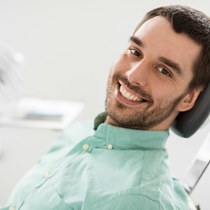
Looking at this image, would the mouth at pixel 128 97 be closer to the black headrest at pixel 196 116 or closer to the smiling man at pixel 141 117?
the smiling man at pixel 141 117

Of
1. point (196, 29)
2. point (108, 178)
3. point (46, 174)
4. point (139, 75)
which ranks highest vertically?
point (196, 29)

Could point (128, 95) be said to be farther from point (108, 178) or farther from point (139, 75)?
point (108, 178)

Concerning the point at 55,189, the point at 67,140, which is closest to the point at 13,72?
the point at 67,140

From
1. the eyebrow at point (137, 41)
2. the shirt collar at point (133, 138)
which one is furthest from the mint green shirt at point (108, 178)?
the eyebrow at point (137, 41)

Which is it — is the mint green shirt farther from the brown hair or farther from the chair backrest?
the brown hair

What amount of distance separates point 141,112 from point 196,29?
27cm

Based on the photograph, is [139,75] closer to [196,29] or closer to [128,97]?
[128,97]

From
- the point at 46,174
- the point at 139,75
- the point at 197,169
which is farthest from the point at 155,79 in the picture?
the point at 46,174

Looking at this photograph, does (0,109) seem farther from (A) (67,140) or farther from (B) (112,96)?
(B) (112,96)

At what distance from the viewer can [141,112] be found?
105cm

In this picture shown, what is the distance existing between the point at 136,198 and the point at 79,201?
0.14 meters

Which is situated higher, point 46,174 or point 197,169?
point 197,169

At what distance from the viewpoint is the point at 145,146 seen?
1041 mm

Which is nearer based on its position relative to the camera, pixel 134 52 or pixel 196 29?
pixel 196 29
